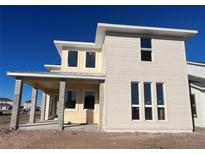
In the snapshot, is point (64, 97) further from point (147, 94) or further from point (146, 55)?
point (146, 55)

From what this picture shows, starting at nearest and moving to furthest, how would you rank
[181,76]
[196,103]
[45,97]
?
[181,76] < [196,103] < [45,97]

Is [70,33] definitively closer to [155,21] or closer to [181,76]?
[155,21]

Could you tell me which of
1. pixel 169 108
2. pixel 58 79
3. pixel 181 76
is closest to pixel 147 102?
pixel 169 108

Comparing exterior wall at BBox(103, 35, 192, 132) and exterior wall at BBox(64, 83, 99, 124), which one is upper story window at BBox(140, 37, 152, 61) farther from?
exterior wall at BBox(64, 83, 99, 124)

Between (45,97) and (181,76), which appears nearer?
(181,76)

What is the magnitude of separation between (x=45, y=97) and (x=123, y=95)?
7883 mm

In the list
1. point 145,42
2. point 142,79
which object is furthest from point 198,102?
point 145,42

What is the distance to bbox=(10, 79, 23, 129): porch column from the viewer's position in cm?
1012

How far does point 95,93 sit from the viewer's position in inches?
539

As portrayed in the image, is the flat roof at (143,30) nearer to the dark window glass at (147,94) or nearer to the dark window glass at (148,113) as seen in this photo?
the dark window glass at (147,94)

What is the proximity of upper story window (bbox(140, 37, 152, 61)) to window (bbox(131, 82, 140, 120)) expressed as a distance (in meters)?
1.77

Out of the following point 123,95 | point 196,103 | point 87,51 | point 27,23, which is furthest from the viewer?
point 87,51

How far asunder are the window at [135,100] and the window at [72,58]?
517 cm

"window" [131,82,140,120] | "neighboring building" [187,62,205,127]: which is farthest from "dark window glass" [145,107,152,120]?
"neighboring building" [187,62,205,127]
